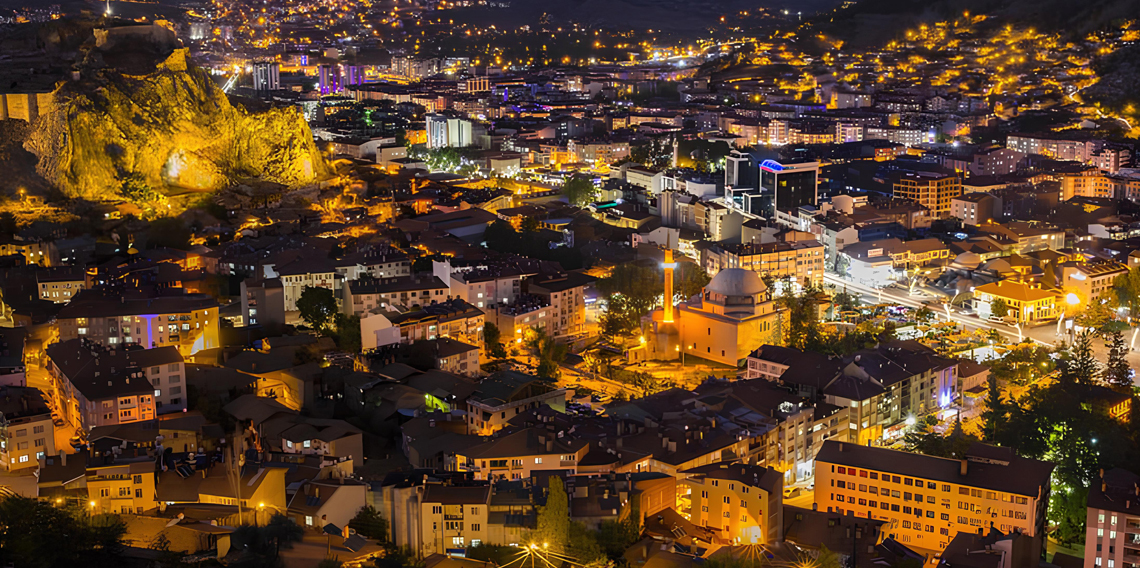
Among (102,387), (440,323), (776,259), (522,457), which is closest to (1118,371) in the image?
(776,259)

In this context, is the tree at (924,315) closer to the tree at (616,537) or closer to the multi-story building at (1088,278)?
the multi-story building at (1088,278)

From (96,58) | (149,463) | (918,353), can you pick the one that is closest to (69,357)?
(149,463)

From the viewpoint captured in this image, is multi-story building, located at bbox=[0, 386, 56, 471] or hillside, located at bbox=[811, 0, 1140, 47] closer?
multi-story building, located at bbox=[0, 386, 56, 471]

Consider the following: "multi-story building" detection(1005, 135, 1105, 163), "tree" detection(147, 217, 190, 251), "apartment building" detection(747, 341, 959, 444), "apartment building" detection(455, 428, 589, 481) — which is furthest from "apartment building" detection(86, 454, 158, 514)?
"multi-story building" detection(1005, 135, 1105, 163)

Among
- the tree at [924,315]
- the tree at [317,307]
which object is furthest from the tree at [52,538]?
the tree at [924,315]

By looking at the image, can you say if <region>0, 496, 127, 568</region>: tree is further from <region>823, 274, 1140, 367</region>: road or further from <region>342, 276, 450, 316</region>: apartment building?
<region>823, 274, 1140, 367</region>: road

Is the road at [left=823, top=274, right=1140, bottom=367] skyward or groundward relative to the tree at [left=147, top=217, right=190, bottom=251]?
groundward

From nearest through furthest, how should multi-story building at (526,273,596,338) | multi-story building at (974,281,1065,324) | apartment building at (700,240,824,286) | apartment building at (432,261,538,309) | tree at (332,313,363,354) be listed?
tree at (332,313,363,354), apartment building at (432,261,538,309), multi-story building at (526,273,596,338), multi-story building at (974,281,1065,324), apartment building at (700,240,824,286)
